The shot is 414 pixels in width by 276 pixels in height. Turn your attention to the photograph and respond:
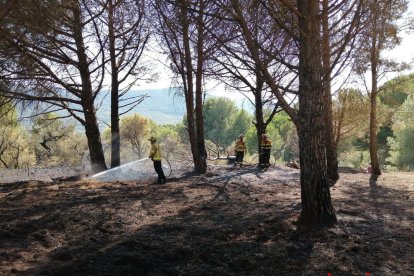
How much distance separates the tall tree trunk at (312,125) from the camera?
635cm

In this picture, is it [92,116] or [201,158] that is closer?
[92,116]

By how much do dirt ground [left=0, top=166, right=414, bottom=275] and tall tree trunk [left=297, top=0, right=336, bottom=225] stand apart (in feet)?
1.16

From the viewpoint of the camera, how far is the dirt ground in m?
Answer: 4.60

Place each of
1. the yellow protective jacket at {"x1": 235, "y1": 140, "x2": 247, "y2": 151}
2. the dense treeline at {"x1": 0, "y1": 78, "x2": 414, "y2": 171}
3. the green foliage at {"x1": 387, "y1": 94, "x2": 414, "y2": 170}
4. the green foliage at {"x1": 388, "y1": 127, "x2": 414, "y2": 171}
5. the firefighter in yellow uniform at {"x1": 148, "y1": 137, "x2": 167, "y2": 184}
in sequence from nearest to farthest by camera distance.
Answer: the firefighter in yellow uniform at {"x1": 148, "y1": 137, "x2": 167, "y2": 184}, the yellow protective jacket at {"x1": 235, "y1": 140, "x2": 247, "y2": 151}, the dense treeline at {"x1": 0, "y1": 78, "x2": 414, "y2": 171}, the green foliage at {"x1": 387, "y1": 94, "x2": 414, "y2": 170}, the green foliage at {"x1": 388, "y1": 127, "x2": 414, "y2": 171}

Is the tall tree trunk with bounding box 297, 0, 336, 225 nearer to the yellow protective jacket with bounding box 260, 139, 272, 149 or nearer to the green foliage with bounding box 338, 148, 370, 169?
the yellow protective jacket with bounding box 260, 139, 272, 149

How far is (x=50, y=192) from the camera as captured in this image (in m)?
9.73

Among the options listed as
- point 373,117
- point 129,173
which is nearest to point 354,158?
point 373,117

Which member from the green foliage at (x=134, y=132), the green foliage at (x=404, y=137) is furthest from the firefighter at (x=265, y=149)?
the green foliage at (x=134, y=132)

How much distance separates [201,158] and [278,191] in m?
4.76

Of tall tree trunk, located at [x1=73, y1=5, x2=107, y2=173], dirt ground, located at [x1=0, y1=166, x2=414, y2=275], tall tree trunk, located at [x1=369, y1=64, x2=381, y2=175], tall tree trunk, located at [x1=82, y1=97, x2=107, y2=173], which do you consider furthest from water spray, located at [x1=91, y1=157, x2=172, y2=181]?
tall tree trunk, located at [x1=369, y1=64, x2=381, y2=175]

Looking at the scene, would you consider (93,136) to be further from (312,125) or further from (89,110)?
(312,125)

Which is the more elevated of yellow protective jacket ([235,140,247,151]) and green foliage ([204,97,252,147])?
green foliage ([204,97,252,147])

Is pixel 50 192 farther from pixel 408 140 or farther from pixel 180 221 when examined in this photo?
pixel 408 140

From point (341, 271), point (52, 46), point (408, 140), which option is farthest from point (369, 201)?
point (408, 140)
